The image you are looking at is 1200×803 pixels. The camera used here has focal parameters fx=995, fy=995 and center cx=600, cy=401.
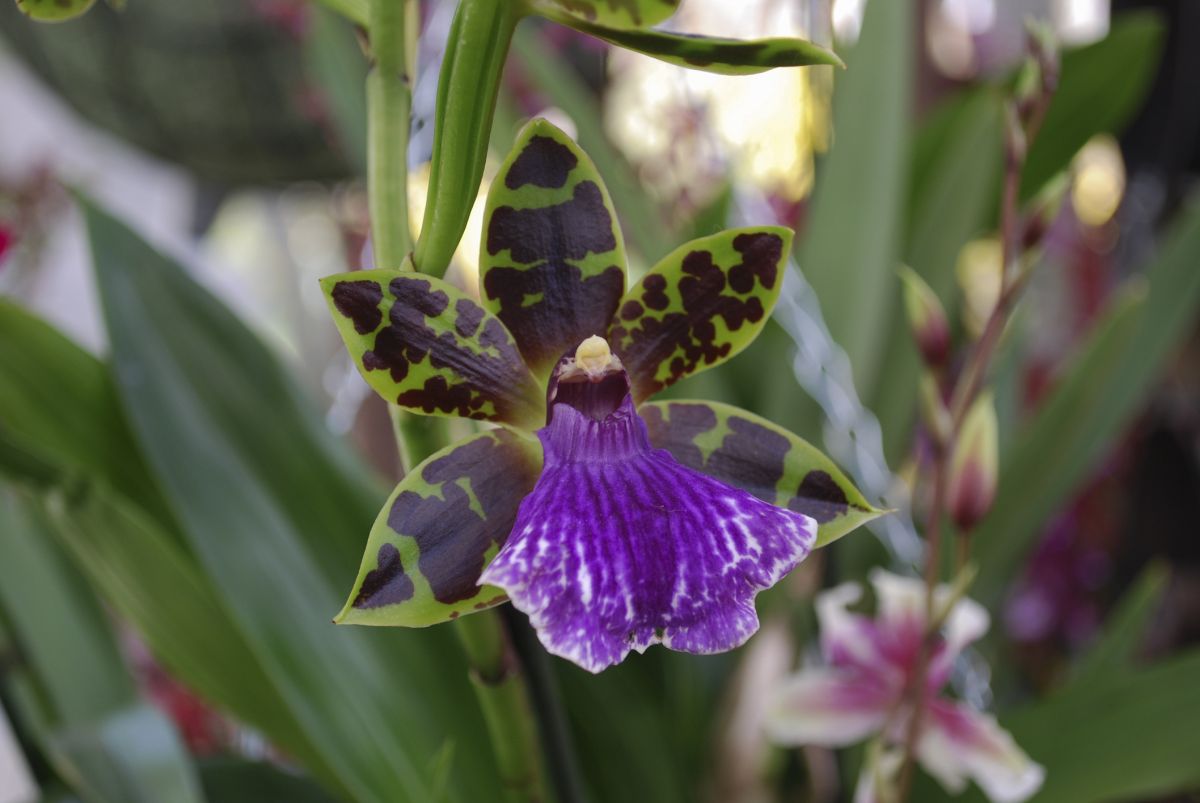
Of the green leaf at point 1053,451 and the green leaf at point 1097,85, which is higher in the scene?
the green leaf at point 1097,85

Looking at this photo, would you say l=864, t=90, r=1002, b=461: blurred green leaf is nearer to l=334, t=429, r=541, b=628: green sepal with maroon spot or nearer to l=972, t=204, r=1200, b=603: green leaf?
l=972, t=204, r=1200, b=603: green leaf

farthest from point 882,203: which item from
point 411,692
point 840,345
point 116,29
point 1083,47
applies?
point 116,29

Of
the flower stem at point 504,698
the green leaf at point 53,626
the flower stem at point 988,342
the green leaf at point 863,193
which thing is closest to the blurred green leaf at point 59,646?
the green leaf at point 53,626

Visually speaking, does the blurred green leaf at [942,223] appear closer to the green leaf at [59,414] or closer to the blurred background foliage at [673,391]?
the blurred background foliage at [673,391]

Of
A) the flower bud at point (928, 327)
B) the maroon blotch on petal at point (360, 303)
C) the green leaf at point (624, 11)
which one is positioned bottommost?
the flower bud at point (928, 327)

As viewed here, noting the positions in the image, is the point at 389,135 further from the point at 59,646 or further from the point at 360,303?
the point at 59,646

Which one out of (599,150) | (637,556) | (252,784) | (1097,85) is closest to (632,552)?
(637,556)
